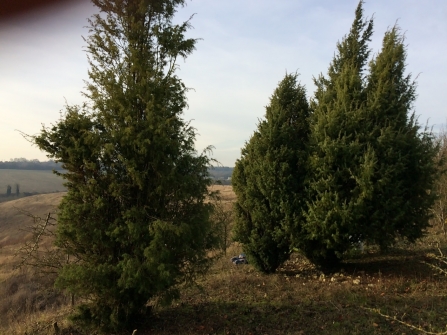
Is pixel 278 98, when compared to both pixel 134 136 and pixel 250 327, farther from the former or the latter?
pixel 250 327

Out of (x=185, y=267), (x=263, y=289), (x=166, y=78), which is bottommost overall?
(x=263, y=289)

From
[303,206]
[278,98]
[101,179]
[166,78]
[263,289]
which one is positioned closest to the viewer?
[101,179]

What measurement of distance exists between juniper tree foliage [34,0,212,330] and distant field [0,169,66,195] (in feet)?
144

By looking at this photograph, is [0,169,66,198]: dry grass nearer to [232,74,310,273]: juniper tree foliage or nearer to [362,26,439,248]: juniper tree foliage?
[232,74,310,273]: juniper tree foliage

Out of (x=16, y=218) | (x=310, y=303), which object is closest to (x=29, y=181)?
(x=16, y=218)

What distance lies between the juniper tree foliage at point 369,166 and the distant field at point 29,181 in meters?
44.2

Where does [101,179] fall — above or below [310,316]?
above

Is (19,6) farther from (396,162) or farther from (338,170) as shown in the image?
(396,162)

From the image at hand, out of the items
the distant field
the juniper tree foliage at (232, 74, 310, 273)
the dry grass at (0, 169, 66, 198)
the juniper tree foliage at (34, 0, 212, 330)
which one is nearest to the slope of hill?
the dry grass at (0, 169, 66, 198)

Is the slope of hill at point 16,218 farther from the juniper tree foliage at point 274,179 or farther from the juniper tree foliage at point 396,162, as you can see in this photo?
the juniper tree foliage at point 396,162

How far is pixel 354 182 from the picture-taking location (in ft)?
29.7

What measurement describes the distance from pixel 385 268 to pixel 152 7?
9.02 meters

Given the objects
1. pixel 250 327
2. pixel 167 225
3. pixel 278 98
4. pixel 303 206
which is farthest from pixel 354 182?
pixel 167 225

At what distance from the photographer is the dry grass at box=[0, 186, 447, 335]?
6.18 m
